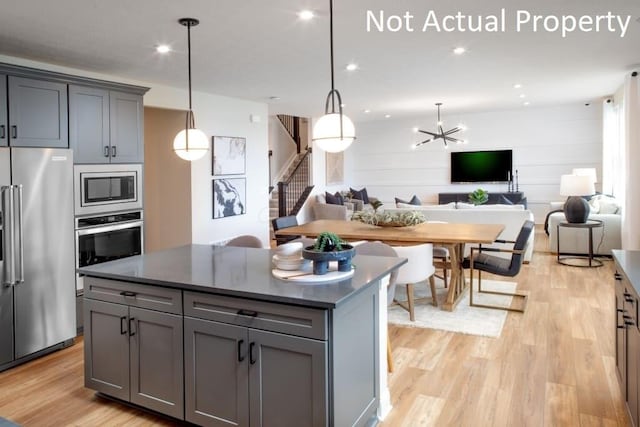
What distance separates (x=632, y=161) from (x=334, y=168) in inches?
268

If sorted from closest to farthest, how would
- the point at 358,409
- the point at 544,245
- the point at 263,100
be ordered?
the point at 358,409, the point at 263,100, the point at 544,245

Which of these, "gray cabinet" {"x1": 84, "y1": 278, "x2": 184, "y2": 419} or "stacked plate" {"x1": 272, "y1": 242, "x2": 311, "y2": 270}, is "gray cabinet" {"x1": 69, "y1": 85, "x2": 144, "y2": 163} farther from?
"stacked plate" {"x1": 272, "y1": 242, "x2": 311, "y2": 270}

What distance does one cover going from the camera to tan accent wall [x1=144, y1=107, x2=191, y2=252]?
6633mm

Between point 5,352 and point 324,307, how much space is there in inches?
110

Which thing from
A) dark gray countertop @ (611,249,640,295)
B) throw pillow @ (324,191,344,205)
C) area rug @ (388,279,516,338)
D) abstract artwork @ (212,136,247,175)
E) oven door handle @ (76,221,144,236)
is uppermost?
abstract artwork @ (212,136,247,175)

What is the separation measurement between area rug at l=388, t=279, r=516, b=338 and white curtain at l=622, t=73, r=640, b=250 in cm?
195

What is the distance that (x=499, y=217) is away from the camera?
6.86m

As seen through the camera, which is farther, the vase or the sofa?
the sofa

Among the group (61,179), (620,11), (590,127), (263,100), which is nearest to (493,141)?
(590,127)

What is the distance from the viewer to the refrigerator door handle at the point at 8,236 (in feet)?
11.6

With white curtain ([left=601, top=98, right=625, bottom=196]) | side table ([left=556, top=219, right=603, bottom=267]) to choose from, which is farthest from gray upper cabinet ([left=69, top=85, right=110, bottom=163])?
white curtain ([left=601, top=98, right=625, bottom=196])

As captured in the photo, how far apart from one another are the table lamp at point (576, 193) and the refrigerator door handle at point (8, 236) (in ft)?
21.5

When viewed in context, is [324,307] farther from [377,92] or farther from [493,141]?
[493,141]

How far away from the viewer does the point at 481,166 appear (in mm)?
11500
